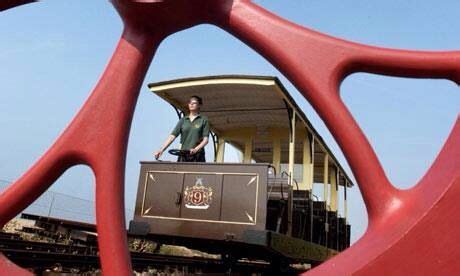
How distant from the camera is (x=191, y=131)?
4.19 metres

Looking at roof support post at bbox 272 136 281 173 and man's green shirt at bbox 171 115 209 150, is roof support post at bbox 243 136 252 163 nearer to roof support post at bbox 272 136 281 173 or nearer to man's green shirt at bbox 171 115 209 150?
roof support post at bbox 272 136 281 173

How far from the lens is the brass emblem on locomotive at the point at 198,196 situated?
4.51 metres

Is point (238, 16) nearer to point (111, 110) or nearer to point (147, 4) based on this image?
point (147, 4)

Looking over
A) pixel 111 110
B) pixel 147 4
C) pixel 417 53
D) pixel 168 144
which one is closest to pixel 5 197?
pixel 111 110

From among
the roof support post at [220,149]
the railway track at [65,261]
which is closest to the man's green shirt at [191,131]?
the railway track at [65,261]

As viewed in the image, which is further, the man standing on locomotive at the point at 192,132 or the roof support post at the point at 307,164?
the roof support post at the point at 307,164

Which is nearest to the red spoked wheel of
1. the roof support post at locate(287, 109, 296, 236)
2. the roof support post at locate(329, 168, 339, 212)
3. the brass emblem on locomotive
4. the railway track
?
the railway track

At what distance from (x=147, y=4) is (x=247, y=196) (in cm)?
333

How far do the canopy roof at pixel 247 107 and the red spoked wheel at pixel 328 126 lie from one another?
140 inches

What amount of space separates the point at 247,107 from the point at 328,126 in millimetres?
4543

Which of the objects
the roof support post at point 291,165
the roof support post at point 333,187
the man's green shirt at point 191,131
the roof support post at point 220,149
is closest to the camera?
the man's green shirt at point 191,131

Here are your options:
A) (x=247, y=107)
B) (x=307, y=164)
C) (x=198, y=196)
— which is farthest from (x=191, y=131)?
(x=307, y=164)

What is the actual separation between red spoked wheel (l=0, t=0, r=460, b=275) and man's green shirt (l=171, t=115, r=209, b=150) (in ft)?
9.39

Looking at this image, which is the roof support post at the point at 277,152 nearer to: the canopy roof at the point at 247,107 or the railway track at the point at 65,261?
the canopy roof at the point at 247,107
